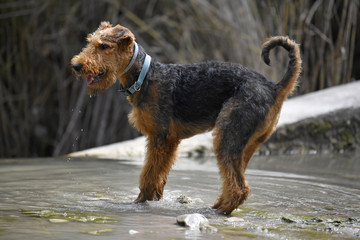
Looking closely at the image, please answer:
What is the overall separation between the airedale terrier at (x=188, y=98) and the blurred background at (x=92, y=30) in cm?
421

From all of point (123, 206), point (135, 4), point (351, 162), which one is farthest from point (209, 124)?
point (135, 4)

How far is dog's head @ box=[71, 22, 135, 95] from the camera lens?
443 centimetres

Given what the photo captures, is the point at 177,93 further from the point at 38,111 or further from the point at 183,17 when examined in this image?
the point at 38,111

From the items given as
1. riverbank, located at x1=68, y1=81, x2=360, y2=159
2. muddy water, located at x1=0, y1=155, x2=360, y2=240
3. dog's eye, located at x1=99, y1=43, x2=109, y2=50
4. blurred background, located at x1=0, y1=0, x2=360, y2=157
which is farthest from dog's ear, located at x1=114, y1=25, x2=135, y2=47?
blurred background, located at x1=0, y1=0, x2=360, y2=157

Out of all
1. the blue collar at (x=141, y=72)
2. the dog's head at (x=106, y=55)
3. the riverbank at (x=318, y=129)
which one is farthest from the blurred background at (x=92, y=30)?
the dog's head at (x=106, y=55)

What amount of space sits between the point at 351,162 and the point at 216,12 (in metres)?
3.36

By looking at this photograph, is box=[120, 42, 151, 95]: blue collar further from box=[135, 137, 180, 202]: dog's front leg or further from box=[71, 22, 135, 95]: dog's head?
box=[135, 137, 180, 202]: dog's front leg

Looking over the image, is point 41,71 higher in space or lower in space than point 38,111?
higher

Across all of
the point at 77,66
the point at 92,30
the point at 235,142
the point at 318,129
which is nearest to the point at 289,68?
the point at 235,142

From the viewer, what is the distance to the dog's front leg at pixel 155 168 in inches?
176

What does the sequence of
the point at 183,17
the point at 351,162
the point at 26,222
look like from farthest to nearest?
the point at 183,17, the point at 351,162, the point at 26,222

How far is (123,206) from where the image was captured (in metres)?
4.21

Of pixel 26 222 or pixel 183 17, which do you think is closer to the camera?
pixel 26 222

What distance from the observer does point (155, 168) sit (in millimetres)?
4492
